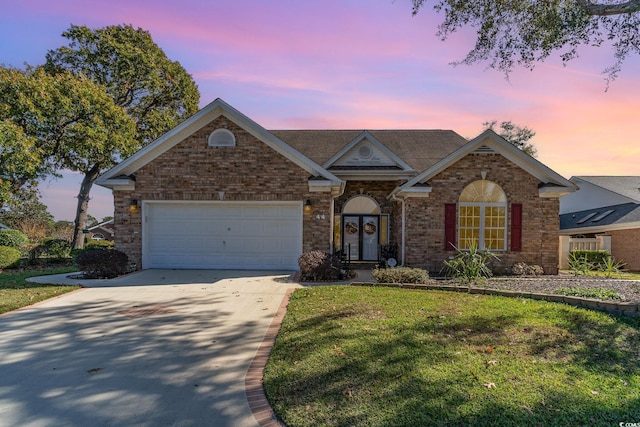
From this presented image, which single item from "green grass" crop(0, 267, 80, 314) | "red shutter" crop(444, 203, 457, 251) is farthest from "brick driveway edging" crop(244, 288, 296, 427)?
"red shutter" crop(444, 203, 457, 251)

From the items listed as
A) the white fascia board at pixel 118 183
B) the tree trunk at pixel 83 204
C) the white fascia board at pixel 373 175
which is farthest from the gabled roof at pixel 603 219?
the tree trunk at pixel 83 204

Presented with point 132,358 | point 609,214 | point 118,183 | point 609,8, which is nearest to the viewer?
point 132,358

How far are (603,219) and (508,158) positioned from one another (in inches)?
495

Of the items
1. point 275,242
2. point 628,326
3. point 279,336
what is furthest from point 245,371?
point 275,242

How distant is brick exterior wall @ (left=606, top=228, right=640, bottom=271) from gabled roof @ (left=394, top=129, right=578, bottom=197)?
8.80 metres

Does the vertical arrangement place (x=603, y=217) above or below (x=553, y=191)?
below

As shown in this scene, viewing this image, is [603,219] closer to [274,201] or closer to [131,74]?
[274,201]

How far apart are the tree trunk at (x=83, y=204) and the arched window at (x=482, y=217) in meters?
22.0

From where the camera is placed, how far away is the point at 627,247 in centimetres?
1798

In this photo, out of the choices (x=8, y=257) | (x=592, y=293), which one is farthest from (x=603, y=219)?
(x=8, y=257)

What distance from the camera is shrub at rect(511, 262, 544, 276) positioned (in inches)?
481

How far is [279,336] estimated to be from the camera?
18.9 ft

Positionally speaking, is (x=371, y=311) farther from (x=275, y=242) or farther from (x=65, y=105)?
(x=65, y=105)

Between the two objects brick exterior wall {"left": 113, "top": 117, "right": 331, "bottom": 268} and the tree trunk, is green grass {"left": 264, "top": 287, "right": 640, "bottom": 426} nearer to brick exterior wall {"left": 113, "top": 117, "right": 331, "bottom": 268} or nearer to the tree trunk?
brick exterior wall {"left": 113, "top": 117, "right": 331, "bottom": 268}
